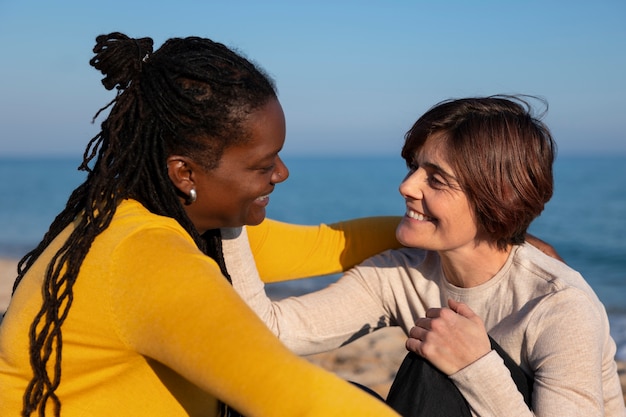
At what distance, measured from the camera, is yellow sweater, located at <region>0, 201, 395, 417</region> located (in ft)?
4.95

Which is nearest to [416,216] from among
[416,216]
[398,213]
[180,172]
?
[416,216]

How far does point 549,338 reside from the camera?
238cm

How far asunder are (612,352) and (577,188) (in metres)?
29.8

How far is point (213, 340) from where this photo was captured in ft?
5.00

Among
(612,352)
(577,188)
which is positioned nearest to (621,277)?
(612,352)

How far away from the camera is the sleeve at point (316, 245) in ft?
10.2

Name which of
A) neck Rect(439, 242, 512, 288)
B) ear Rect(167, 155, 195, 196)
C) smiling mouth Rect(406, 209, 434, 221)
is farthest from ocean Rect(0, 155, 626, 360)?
ear Rect(167, 155, 195, 196)

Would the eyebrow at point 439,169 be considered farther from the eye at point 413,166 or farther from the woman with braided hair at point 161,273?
the woman with braided hair at point 161,273

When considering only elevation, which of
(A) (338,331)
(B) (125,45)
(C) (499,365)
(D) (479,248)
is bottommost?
(A) (338,331)

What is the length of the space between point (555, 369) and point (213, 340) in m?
1.25

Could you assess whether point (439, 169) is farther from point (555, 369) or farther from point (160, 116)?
point (160, 116)

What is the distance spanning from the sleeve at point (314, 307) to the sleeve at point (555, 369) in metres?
0.75

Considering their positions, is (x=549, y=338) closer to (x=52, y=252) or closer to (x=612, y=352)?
(x=612, y=352)

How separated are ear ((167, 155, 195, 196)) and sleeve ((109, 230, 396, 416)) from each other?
441mm
